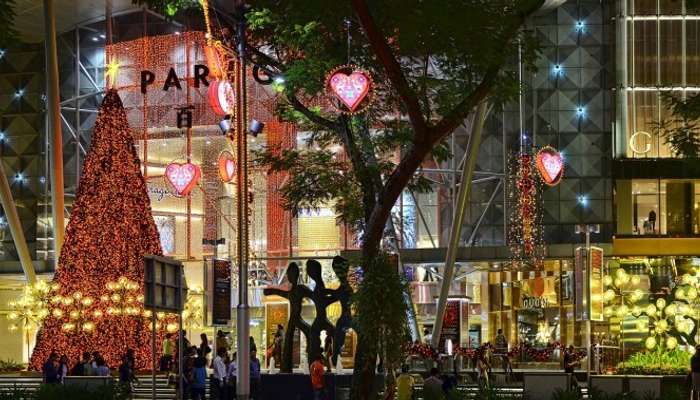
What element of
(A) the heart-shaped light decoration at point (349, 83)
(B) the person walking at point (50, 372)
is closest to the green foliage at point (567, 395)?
(A) the heart-shaped light decoration at point (349, 83)

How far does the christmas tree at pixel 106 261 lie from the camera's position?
116 ft

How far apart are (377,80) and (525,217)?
19760 mm

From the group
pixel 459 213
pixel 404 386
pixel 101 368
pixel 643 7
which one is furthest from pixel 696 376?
pixel 643 7

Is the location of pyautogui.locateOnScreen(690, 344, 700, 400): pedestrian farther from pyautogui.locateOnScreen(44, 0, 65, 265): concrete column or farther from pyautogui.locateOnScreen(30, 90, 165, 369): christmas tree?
pyautogui.locateOnScreen(44, 0, 65, 265): concrete column

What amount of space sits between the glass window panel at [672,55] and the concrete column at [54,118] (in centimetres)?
1975

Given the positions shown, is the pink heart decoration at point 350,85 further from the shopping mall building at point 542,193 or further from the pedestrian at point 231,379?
the shopping mall building at point 542,193

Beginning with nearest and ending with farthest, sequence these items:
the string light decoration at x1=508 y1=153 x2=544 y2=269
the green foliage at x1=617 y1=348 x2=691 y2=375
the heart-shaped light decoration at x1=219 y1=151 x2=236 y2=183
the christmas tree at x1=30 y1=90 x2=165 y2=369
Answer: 1. the green foliage at x1=617 y1=348 x2=691 y2=375
2. the christmas tree at x1=30 y1=90 x2=165 y2=369
3. the heart-shaped light decoration at x1=219 y1=151 x2=236 y2=183
4. the string light decoration at x1=508 y1=153 x2=544 y2=269

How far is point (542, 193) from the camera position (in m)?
45.5

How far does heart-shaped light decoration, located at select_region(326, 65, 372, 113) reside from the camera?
23391 millimetres

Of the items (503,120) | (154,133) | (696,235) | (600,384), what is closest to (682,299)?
(696,235)

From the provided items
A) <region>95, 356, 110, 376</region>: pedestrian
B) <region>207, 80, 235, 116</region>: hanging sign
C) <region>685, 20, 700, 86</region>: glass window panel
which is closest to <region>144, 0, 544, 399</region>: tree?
<region>207, 80, 235, 116</region>: hanging sign

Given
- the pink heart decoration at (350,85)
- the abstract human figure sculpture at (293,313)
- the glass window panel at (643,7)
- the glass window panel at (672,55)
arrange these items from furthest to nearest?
the glass window panel at (643,7), the glass window panel at (672,55), the abstract human figure sculpture at (293,313), the pink heart decoration at (350,85)

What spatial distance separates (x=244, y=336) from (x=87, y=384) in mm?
3148

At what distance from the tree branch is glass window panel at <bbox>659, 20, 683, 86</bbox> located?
25760mm
